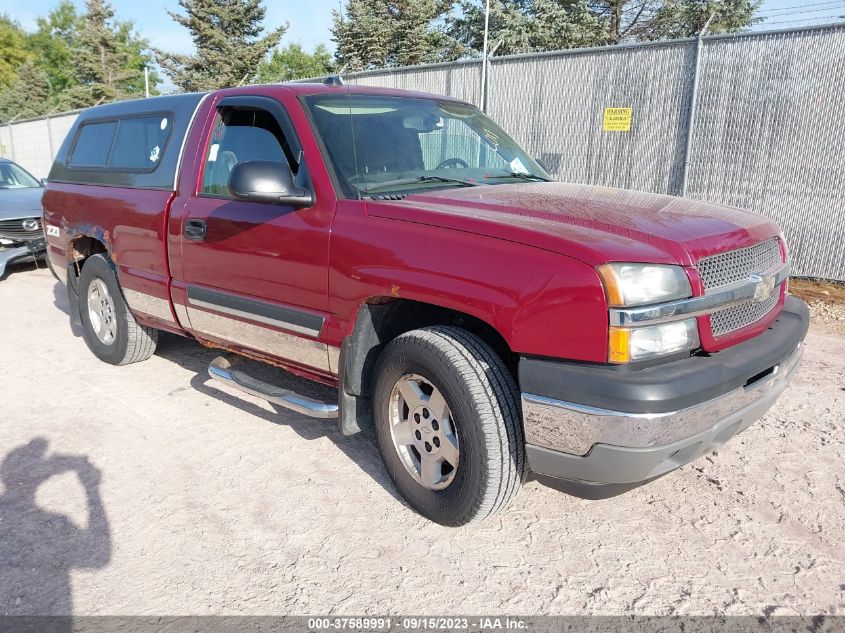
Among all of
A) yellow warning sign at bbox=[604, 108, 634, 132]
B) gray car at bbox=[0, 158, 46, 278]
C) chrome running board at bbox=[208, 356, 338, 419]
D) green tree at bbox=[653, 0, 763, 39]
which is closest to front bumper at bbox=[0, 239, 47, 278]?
gray car at bbox=[0, 158, 46, 278]

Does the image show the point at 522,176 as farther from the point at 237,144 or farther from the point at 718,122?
the point at 718,122

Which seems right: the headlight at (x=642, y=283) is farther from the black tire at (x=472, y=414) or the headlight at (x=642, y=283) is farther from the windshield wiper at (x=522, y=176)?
the windshield wiper at (x=522, y=176)

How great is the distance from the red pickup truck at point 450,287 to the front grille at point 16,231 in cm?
544

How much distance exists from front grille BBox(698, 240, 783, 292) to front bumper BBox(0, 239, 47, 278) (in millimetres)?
8674

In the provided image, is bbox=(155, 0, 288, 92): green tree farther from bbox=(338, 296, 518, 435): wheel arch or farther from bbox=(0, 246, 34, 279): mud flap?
bbox=(338, 296, 518, 435): wheel arch

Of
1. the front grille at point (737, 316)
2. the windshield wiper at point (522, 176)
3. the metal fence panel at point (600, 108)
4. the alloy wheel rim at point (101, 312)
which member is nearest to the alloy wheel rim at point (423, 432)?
the front grille at point (737, 316)

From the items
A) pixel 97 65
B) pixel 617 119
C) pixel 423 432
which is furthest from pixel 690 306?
pixel 97 65

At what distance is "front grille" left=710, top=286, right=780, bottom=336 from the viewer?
2646 mm

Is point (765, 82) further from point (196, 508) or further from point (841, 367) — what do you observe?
point (196, 508)

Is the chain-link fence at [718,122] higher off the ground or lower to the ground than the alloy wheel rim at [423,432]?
higher

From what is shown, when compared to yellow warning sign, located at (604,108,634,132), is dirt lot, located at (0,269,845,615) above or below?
below

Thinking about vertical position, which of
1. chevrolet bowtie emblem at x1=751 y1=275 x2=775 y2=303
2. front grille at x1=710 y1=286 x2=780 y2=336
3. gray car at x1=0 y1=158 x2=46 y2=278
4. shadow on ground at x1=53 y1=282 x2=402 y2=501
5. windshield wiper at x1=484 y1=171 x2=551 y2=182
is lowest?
shadow on ground at x1=53 y1=282 x2=402 y2=501

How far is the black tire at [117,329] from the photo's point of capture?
5.00m

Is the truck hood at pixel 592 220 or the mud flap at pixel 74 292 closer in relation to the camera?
the truck hood at pixel 592 220
